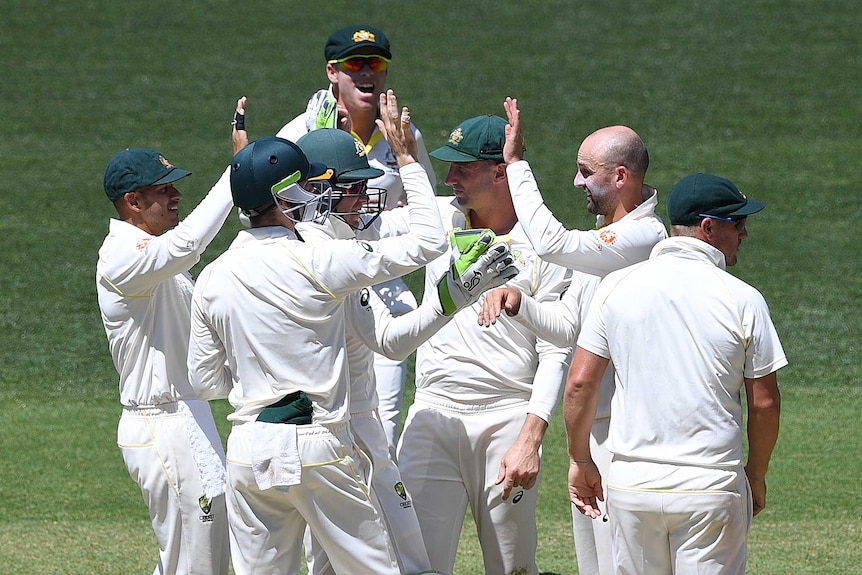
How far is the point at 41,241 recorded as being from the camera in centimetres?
1302

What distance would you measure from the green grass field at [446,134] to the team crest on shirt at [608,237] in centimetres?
250

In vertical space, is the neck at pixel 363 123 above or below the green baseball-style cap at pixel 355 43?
below

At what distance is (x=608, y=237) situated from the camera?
4523mm

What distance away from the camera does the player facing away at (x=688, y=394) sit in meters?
3.84

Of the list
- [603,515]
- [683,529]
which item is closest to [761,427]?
[683,529]

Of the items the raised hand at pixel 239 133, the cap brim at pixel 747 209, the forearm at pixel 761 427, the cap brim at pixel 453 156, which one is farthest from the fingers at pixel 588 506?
the raised hand at pixel 239 133

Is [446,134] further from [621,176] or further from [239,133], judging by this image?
[621,176]

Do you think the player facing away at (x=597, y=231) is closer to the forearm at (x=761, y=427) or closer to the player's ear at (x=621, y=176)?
the player's ear at (x=621, y=176)

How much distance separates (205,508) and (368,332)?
42.2 inches

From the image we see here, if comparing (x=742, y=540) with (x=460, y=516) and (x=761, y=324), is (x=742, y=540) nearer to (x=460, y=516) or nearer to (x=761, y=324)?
(x=761, y=324)

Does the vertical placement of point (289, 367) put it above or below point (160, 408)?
above

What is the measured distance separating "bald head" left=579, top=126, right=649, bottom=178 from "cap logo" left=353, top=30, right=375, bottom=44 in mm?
1738

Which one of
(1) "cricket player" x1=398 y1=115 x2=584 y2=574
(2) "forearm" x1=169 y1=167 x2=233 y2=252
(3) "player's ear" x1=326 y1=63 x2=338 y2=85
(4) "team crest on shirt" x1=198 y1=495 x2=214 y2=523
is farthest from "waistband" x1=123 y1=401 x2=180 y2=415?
(3) "player's ear" x1=326 y1=63 x2=338 y2=85

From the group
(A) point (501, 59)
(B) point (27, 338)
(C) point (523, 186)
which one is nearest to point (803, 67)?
(A) point (501, 59)
